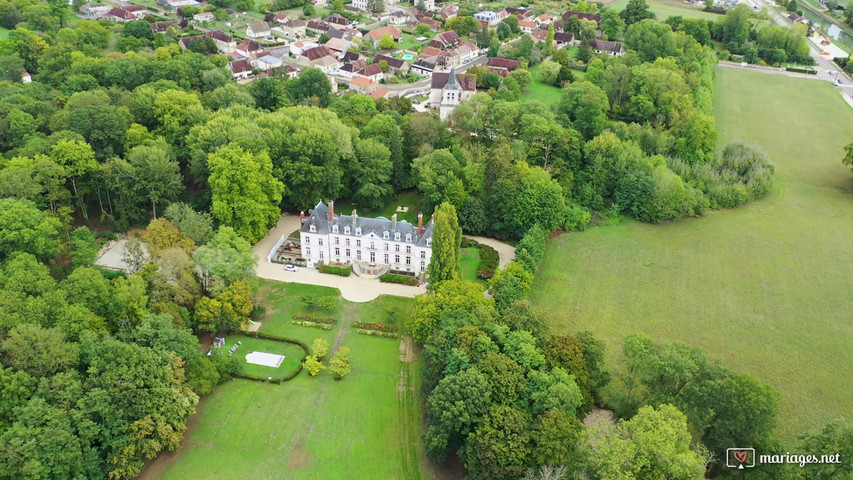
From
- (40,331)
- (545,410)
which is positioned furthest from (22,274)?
(545,410)

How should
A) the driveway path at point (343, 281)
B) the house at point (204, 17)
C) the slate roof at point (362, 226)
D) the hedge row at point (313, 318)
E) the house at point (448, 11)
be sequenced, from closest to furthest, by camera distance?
the hedge row at point (313, 318) < the driveway path at point (343, 281) < the slate roof at point (362, 226) < the house at point (204, 17) < the house at point (448, 11)

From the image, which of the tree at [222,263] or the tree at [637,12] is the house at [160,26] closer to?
the tree at [222,263]

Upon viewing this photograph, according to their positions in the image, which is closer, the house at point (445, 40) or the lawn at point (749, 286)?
the lawn at point (749, 286)

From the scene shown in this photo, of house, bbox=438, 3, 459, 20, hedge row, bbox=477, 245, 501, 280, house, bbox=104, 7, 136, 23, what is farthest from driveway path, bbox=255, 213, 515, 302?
house, bbox=438, 3, 459, 20

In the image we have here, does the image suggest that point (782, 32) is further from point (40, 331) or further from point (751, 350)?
point (40, 331)

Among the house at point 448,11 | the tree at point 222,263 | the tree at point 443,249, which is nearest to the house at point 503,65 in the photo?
the house at point 448,11

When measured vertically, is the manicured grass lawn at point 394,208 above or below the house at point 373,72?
below
